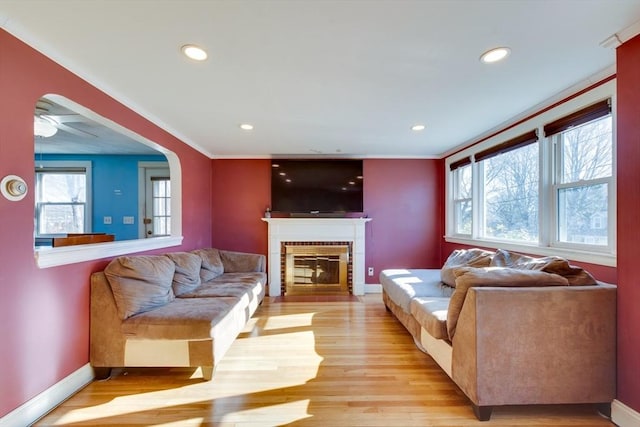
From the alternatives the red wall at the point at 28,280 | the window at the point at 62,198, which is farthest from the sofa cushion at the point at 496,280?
the window at the point at 62,198

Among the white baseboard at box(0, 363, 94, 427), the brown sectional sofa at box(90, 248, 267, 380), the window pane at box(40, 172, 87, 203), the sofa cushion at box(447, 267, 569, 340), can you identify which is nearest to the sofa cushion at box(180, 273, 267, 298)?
the brown sectional sofa at box(90, 248, 267, 380)

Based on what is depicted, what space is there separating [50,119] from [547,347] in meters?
4.90

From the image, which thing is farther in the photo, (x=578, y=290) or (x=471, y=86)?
(x=471, y=86)

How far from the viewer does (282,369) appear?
2.34 meters

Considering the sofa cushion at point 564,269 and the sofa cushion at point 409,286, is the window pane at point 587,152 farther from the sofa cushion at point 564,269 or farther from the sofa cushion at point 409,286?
the sofa cushion at point 409,286

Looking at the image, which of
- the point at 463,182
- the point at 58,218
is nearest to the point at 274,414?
the point at 463,182

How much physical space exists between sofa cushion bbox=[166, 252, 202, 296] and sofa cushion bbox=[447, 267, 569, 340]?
2.45 m

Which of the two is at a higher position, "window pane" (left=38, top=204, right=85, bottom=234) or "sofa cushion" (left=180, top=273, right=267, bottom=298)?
"window pane" (left=38, top=204, right=85, bottom=234)

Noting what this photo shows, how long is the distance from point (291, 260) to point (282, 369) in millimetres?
2531

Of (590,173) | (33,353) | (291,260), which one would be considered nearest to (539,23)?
(590,173)

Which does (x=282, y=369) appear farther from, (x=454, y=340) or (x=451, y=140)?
(x=451, y=140)

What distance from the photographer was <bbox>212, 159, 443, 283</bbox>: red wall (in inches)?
191

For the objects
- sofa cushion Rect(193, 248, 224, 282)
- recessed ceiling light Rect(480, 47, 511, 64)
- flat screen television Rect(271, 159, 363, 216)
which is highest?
recessed ceiling light Rect(480, 47, 511, 64)

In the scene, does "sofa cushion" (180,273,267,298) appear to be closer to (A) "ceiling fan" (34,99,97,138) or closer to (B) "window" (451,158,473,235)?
(A) "ceiling fan" (34,99,97,138)
